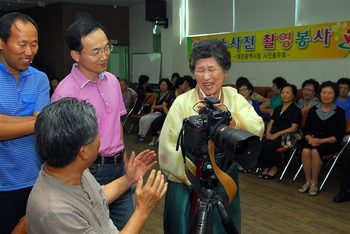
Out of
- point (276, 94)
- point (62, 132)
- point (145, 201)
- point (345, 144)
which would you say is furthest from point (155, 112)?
point (62, 132)

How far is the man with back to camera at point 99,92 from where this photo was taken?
1.75m

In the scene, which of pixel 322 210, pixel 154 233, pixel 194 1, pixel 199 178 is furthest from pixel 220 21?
pixel 199 178

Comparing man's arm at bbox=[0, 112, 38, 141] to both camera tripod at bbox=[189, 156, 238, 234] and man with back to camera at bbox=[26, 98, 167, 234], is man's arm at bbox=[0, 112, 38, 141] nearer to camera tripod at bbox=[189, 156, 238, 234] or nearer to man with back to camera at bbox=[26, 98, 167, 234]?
man with back to camera at bbox=[26, 98, 167, 234]

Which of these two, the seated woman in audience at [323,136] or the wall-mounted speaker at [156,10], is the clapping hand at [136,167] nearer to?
the seated woman in audience at [323,136]

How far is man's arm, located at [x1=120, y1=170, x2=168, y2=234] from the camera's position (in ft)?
3.84

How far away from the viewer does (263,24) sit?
701 cm

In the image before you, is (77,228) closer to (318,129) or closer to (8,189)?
(8,189)

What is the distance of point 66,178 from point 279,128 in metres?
3.70

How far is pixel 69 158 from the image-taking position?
1084 mm

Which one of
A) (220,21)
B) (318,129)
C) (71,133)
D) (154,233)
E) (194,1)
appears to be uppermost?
(194,1)

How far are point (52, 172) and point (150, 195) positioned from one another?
0.31 meters

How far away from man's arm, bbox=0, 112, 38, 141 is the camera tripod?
74 cm

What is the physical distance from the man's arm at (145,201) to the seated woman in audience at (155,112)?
5418mm

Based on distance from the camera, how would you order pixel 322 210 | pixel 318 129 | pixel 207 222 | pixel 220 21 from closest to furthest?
1. pixel 207 222
2. pixel 322 210
3. pixel 318 129
4. pixel 220 21
